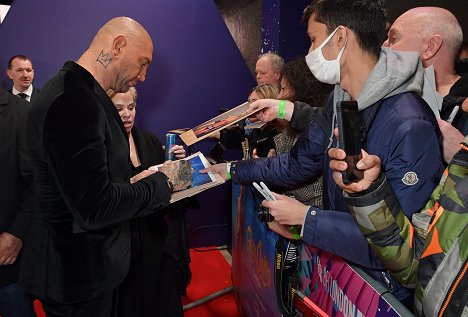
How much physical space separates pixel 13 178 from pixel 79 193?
83 cm

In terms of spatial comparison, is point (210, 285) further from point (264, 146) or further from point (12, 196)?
point (12, 196)

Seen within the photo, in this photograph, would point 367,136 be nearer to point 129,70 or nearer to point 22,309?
point 129,70

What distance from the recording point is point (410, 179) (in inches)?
46.1

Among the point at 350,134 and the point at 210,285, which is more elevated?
the point at 350,134

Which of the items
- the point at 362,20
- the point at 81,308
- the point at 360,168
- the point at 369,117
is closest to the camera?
the point at 360,168

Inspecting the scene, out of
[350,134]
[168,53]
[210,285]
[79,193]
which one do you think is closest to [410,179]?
[350,134]

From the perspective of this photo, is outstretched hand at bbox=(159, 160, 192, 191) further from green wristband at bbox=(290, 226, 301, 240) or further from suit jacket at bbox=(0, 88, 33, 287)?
suit jacket at bbox=(0, 88, 33, 287)

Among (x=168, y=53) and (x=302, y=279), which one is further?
(x=168, y=53)

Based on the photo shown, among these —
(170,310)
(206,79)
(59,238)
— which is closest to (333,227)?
(59,238)

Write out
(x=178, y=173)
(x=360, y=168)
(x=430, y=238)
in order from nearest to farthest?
(x=430, y=238) → (x=360, y=168) → (x=178, y=173)

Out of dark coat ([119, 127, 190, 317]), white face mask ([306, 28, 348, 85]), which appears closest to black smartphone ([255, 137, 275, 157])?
dark coat ([119, 127, 190, 317])

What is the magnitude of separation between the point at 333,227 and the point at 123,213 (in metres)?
0.83

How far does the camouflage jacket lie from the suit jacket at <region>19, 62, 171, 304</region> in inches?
35.5

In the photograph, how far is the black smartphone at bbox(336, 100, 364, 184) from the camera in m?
0.89
